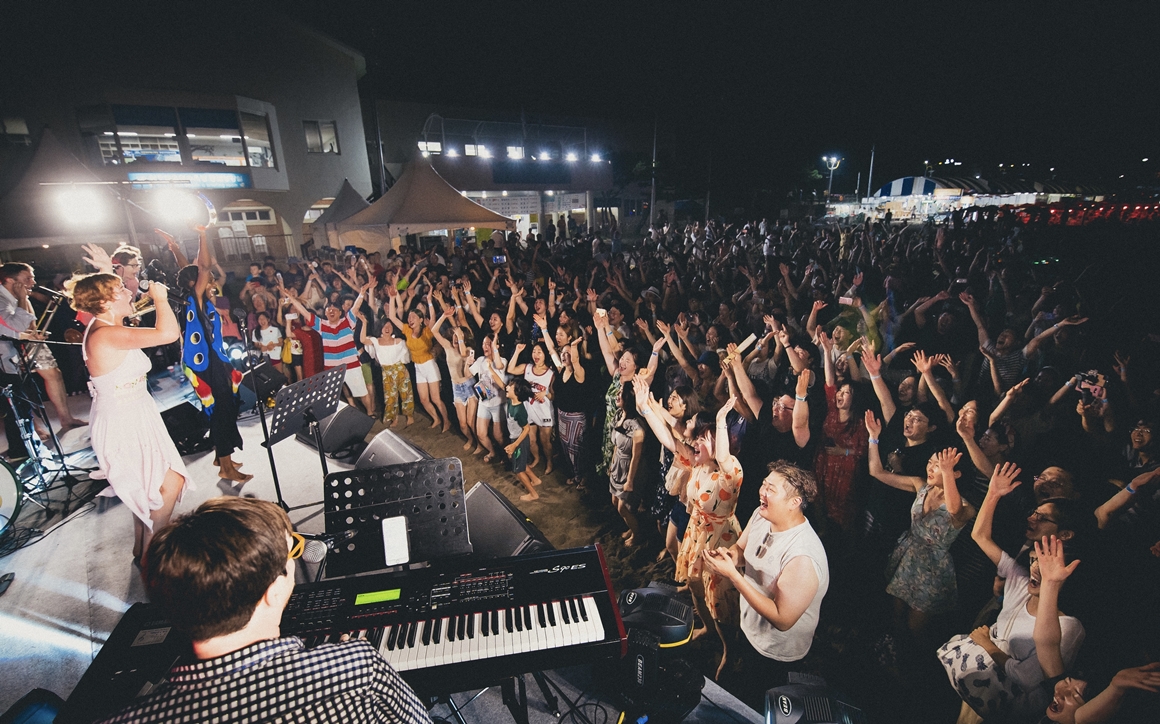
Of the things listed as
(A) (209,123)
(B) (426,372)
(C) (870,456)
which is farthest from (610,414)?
(A) (209,123)

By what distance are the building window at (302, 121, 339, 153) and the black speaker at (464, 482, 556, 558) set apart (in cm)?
1875

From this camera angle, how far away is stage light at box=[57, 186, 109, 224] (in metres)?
8.50

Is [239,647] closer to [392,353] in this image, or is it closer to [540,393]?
[540,393]

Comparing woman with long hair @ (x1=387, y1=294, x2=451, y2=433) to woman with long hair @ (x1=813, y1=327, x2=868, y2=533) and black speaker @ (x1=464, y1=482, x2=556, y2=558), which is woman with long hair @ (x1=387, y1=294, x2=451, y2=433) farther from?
woman with long hair @ (x1=813, y1=327, x2=868, y2=533)

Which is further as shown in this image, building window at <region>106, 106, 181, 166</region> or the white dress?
building window at <region>106, 106, 181, 166</region>

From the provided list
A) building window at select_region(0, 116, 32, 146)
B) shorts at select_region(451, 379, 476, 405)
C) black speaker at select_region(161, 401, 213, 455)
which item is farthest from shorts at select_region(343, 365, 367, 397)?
building window at select_region(0, 116, 32, 146)

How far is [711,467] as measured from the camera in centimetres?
316

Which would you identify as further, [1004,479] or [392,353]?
[392,353]

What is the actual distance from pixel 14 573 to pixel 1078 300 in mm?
10754

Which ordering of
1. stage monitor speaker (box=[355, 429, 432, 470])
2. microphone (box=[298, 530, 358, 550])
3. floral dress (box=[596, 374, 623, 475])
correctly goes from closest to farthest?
microphone (box=[298, 530, 358, 550])
stage monitor speaker (box=[355, 429, 432, 470])
floral dress (box=[596, 374, 623, 475])

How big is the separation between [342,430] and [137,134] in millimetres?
16117

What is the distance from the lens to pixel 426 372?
632 centimetres

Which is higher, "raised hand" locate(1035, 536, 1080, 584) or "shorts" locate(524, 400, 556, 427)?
"raised hand" locate(1035, 536, 1080, 584)

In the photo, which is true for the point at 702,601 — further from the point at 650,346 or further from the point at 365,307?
the point at 365,307
